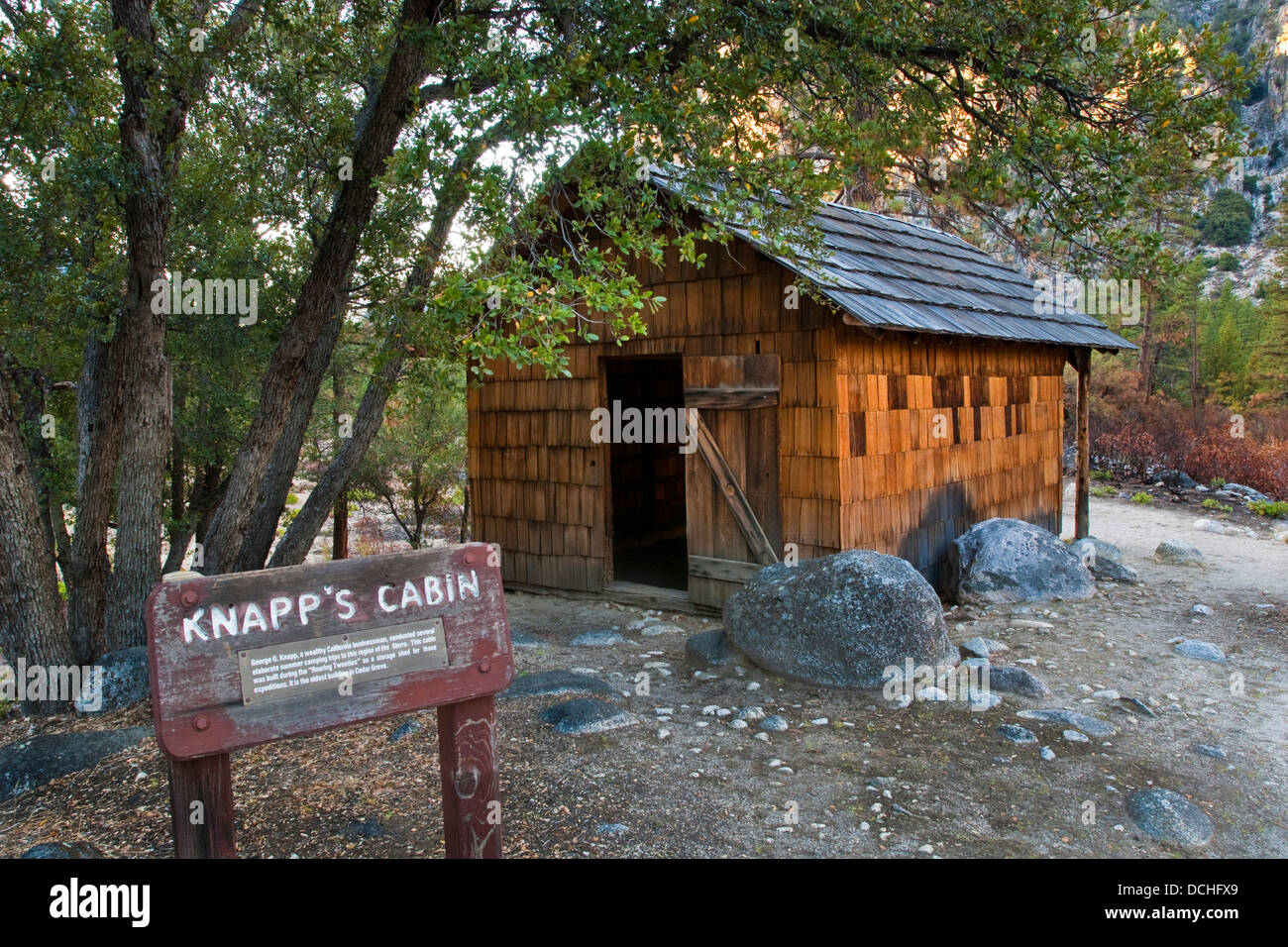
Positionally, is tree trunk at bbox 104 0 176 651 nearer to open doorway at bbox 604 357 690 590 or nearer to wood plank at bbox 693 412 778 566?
wood plank at bbox 693 412 778 566

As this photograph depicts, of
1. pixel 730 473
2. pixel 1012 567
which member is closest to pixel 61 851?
pixel 730 473

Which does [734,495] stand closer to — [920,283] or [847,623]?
[847,623]

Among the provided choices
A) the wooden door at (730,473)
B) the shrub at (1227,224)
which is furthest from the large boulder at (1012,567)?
the shrub at (1227,224)

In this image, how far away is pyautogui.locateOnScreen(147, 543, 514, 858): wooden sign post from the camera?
2.73 m

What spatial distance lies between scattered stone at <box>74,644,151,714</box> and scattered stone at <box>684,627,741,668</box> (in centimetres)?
424

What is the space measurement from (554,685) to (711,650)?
1.45m

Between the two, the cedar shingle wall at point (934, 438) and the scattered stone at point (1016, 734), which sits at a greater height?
the cedar shingle wall at point (934, 438)

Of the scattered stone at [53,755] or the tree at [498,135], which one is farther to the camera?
the tree at [498,135]

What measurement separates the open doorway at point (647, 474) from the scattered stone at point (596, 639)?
3.64m

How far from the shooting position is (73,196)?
30.1ft

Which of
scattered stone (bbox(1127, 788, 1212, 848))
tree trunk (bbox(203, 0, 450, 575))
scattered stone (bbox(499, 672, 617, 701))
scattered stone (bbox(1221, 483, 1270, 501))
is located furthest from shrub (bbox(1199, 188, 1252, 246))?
scattered stone (bbox(499, 672, 617, 701))

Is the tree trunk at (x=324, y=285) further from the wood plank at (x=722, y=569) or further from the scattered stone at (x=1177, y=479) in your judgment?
the scattered stone at (x=1177, y=479)

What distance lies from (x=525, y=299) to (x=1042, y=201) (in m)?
3.88

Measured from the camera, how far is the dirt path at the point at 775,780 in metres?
4.12
